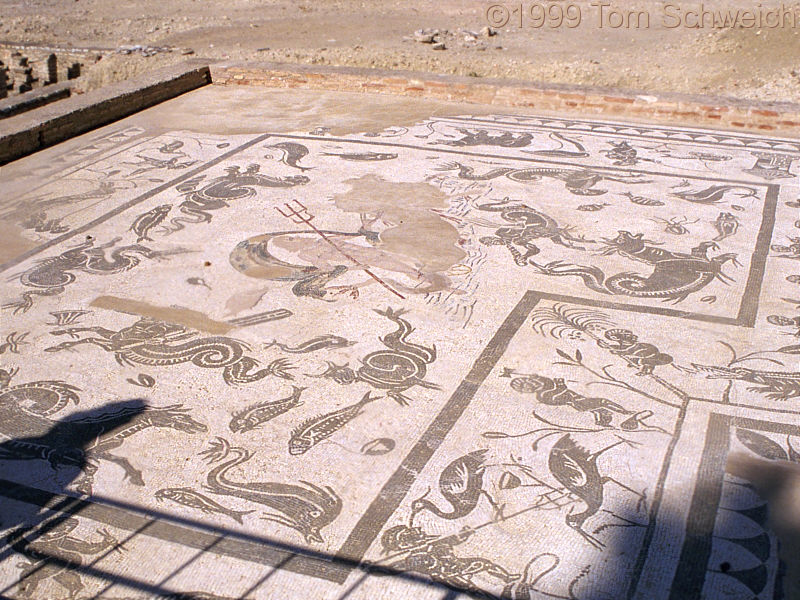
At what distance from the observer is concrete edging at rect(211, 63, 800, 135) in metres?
6.41

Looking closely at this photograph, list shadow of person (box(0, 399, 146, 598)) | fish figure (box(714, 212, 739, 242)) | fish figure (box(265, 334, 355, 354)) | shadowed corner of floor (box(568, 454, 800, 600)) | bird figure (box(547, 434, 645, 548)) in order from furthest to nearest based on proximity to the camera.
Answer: fish figure (box(714, 212, 739, 242)) → fish figure (box(265, 334, 355, 354)) → bird figure (box(547, 434, 645, 548)) → shadow of person (box(0, 399, 146, 598)) → shadowed corner of floor (box(568, 454, 800, 600))

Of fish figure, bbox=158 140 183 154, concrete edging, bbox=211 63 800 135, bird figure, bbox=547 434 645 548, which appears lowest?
bird figure, bbox=547 434 645 548

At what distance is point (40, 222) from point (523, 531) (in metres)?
3.45

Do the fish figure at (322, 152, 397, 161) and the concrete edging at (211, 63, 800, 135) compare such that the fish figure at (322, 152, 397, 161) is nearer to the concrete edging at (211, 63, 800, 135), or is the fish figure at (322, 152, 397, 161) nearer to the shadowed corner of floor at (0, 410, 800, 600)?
the concrete edging at (211, 63, 800, 135)

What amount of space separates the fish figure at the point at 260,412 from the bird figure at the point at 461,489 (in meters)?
0.67

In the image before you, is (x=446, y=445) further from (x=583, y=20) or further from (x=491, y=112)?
(x=583, y=20)

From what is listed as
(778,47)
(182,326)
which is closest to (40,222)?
(182,326)

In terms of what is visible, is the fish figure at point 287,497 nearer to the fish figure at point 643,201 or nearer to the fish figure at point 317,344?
the fish figure at point 317,344

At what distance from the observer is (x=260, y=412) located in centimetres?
300

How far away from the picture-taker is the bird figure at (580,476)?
8.13 ft

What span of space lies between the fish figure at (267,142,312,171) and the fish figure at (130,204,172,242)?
1000mm

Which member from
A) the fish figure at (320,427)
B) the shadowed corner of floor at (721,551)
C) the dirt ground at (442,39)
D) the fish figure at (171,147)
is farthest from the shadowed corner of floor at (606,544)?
the dirt ground at (442,39)

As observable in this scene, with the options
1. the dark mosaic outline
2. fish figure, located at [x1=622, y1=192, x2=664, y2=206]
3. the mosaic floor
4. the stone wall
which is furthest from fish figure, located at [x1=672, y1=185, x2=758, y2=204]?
the stone wall

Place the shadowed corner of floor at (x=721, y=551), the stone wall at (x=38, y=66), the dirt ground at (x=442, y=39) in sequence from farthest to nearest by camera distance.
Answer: the stone wall at (x=38, y=66) → the dirt ground at (x=442, y=39) → the shadowed corner of floor at (x=721, y=551)
